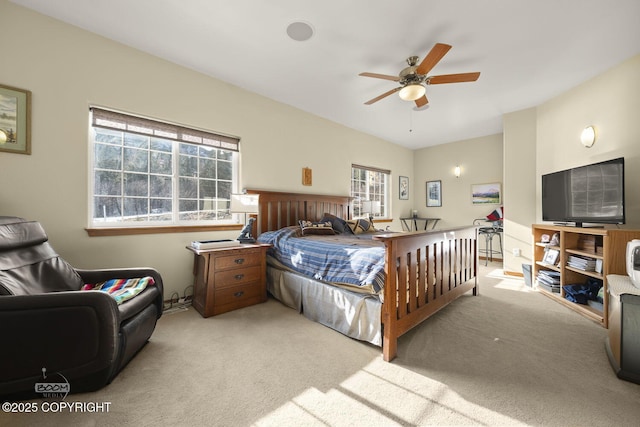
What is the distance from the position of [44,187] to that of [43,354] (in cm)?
155

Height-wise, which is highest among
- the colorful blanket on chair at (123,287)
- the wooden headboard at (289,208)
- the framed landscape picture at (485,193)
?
the framed landscape picture at (485,193)

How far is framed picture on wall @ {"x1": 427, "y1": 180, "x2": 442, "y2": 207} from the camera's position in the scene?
6035 millimetres

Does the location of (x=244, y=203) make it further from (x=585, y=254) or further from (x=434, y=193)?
(x=434, y=193)

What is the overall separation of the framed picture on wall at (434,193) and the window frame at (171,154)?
15.8ft

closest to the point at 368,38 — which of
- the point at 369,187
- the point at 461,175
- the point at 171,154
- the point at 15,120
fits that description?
the point at 171,154

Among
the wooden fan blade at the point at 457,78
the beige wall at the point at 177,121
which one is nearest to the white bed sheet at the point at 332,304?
the beige wall at the point at 177,121

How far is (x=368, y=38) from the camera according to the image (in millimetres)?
2291

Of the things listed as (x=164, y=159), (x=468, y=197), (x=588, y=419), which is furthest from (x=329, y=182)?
(x=588, y=419)

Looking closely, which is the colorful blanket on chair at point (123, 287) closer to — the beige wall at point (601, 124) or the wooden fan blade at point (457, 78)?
the wooden fan blade at point (457, 78)

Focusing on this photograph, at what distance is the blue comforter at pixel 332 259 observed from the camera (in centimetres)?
191

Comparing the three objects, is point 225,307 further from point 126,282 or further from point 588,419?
point 588,419

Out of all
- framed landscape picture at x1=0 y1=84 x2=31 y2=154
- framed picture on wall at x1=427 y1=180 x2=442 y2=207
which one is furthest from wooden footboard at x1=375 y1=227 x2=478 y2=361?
framed picture on wall at x1=427 y1=180 x2=442 y2=207

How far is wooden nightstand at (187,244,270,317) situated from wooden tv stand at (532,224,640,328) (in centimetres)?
334

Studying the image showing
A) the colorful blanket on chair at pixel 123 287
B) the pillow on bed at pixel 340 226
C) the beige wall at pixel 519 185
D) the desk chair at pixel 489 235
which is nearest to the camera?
the colorful blanket on chair at pixel 123 287
